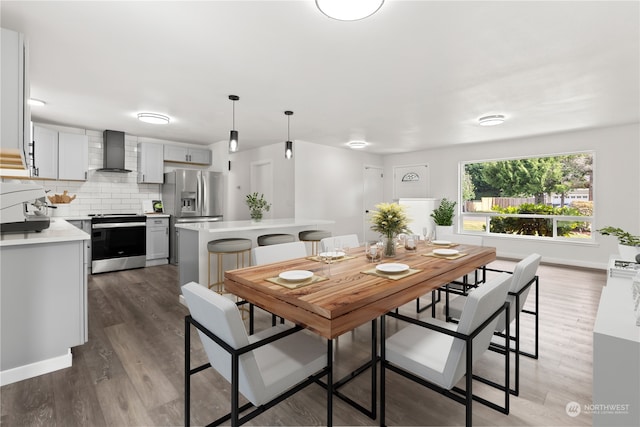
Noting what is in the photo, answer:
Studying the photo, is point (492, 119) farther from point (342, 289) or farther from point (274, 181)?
point (274, 181)

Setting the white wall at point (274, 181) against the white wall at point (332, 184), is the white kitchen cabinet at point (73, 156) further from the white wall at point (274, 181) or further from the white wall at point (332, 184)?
the white wall at point (332, 184)

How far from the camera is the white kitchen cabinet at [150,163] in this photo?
5.56 meters

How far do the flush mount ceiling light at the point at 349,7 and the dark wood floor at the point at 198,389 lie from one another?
7.53ft

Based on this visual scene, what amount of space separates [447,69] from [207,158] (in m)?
5.09

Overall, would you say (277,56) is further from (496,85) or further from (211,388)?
(211,388)

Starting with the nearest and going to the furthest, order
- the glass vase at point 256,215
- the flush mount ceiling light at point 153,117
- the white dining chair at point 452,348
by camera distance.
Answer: the white dining chair at point 452,348, the glass vase at point 256,215, the flush mount ceiling light at point 153,117

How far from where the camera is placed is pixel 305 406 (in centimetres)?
177

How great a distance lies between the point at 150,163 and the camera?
562 centimetres

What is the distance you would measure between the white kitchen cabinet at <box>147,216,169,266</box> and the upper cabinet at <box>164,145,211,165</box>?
1.25 m

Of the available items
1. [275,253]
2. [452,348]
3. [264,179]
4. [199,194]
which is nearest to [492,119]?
[275,253]

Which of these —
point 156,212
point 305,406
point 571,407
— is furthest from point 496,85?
point 156,212

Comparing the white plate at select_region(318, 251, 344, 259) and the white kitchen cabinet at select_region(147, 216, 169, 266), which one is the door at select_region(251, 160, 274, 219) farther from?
the white plate at select_region(318, 251, 344, 259)

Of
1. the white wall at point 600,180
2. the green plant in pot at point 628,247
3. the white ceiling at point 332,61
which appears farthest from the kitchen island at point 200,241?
the white wall at point 600,180

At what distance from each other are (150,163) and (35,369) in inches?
167
